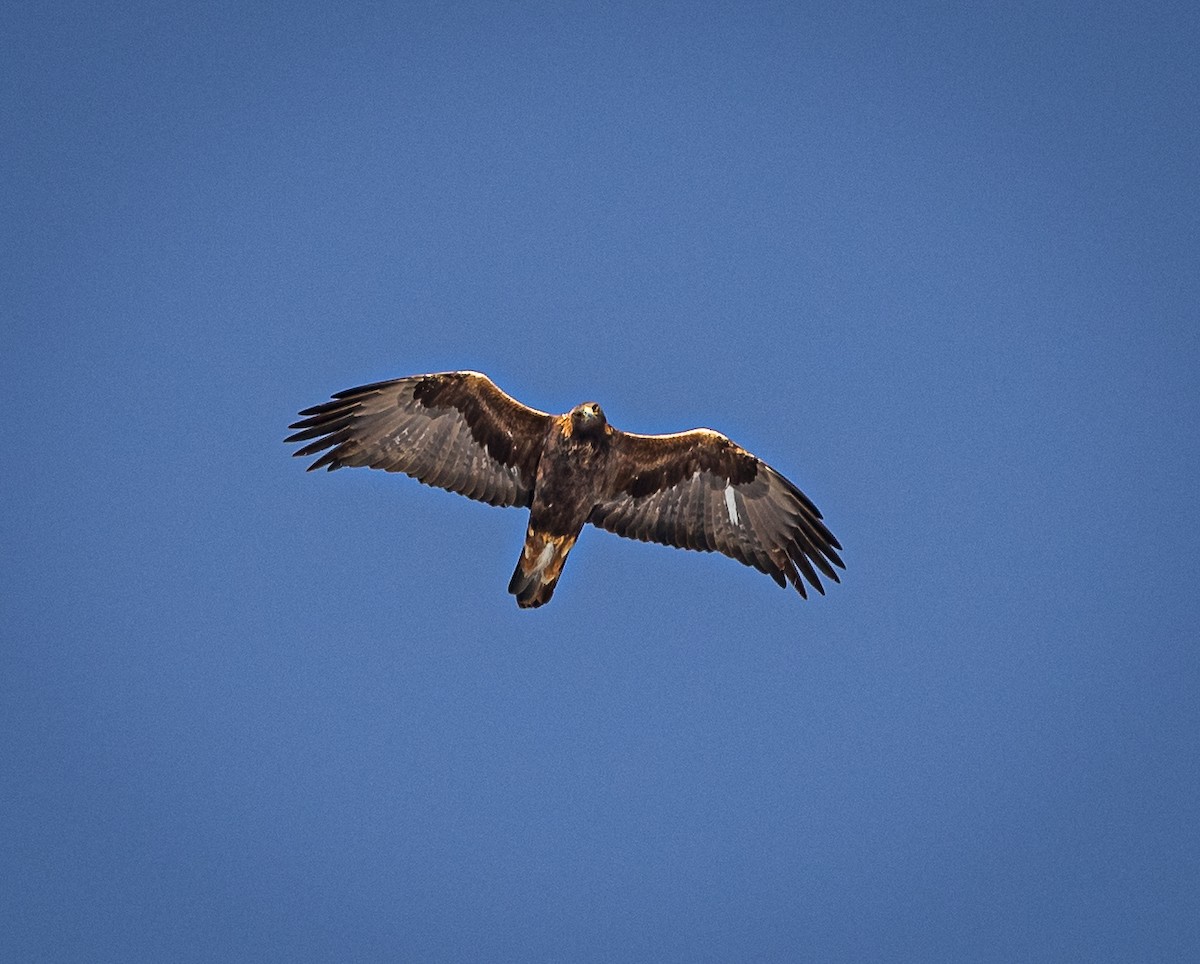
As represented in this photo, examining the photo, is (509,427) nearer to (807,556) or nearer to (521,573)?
(521,573)

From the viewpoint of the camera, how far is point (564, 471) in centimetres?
1642

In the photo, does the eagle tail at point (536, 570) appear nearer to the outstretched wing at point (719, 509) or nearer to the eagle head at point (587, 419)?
the outstretched wing at point (719, 509)

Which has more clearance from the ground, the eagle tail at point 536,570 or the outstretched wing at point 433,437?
the outstretched wing at point 433,437

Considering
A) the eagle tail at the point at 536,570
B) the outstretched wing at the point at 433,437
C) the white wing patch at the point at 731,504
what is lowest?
the eagle tail at the point at 536,570

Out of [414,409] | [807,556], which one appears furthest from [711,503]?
[414,409]

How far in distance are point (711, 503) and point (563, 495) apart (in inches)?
83.7

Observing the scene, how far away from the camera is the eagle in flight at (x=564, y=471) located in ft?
54.1

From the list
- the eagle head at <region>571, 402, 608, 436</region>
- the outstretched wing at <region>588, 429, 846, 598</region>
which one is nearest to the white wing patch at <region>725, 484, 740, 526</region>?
the outstretched wing at <region>588, 429, 846, 598</region>

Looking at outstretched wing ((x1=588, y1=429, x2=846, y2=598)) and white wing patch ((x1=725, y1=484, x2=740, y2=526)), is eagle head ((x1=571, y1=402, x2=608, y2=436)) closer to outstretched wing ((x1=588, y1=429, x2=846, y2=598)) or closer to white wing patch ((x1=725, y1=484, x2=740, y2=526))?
outstretched wing ((x1=588, y1=429, x2=846, y2=598))

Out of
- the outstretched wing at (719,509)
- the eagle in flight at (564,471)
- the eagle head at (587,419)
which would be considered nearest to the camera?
the eagle head at (587,419)

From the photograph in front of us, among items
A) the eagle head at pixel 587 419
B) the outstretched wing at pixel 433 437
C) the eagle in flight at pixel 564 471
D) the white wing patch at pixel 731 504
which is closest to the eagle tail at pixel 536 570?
the eagle in flight at pixel 564 471

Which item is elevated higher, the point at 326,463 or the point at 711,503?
the point at 711,503

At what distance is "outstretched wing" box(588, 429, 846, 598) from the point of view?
56.0 ft

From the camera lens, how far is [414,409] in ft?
55.0
